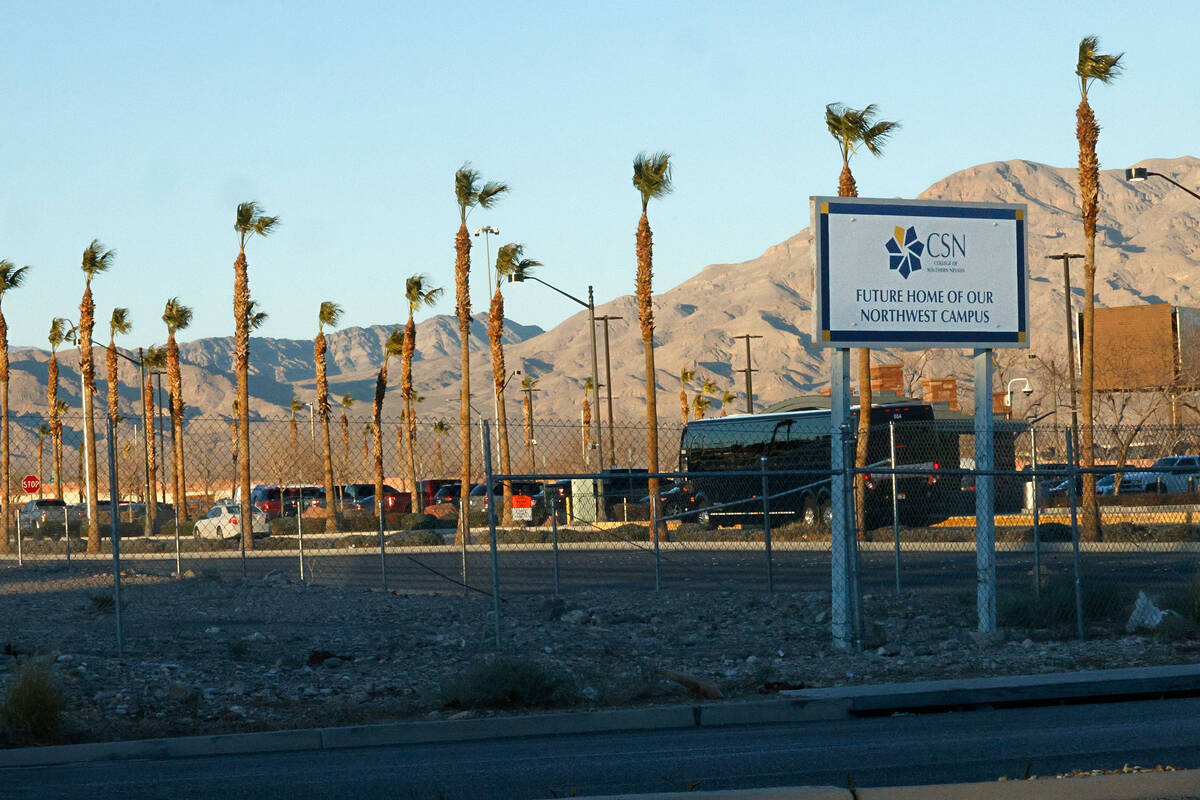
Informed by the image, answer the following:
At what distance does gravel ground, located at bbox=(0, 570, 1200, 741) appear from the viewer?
38.9 feet

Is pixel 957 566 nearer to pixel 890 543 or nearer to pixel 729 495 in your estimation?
pixel 890 543

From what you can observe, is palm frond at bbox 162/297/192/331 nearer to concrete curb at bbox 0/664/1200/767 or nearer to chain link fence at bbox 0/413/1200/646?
chain link fence at bbox 0/413/1200/646

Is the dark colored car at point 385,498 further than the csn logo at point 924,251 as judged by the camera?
Yes

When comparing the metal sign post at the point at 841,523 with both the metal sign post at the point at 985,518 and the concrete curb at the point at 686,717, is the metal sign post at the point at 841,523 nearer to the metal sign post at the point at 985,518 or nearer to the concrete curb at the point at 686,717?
the metal sign post at the point at 985,518

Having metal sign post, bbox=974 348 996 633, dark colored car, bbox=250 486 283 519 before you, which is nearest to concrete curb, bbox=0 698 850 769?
metal sign post, bbox=974 348 996 633

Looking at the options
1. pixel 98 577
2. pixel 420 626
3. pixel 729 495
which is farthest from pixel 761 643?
pixel 729 495

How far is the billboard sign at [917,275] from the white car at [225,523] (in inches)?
1422

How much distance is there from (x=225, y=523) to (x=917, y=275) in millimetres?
37843

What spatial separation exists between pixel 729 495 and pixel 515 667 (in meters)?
23.6

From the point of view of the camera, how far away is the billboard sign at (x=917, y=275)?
51.8ft

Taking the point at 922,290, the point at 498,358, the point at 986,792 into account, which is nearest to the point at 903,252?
the point at 922,290

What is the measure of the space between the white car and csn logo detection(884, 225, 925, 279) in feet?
119

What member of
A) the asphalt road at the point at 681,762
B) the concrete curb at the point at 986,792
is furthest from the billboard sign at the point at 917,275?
the concrete curb at the point at 986,792

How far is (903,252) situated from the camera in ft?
52.7
